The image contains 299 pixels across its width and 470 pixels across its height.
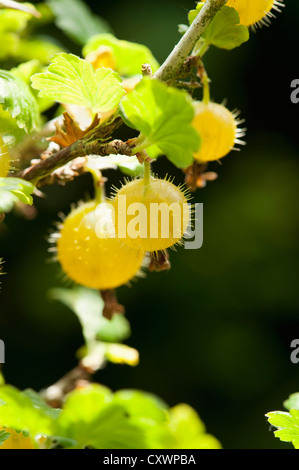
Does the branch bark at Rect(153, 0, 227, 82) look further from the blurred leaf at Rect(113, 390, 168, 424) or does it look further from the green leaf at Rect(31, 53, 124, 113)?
the blurred leaf at Rect(113, 390, 168, 424)

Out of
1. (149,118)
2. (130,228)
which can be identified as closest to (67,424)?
(130,228)

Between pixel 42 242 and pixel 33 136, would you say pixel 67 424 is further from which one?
pixel 42 242

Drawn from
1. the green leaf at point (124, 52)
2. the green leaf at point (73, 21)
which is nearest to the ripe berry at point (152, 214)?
the green leaf at point (124, 52)

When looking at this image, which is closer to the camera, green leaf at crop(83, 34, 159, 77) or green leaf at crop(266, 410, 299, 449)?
green leaf at crop(266, 410, 299, 449)

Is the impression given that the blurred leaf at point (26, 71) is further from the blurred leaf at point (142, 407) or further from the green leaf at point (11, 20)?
the blurred leaf at point (142, 407)

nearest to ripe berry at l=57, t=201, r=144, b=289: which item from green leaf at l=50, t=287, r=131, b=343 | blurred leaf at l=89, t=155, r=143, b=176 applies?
blurred leaf at l=89, t=155, r=143, b=176
